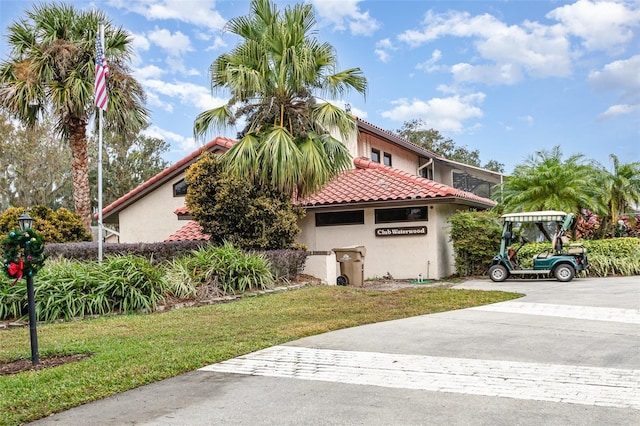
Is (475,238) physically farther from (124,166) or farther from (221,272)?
(124,166)

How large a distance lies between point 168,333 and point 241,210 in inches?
265

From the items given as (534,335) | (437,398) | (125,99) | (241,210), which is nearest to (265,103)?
(241,210)

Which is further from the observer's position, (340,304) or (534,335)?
(340,304)

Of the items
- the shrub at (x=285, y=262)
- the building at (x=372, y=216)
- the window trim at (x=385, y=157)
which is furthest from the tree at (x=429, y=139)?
the shrub at (x=285, y=262)

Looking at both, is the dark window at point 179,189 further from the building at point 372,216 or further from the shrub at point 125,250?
the shrub at point 125,250

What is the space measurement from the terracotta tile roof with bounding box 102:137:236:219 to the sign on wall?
677cm

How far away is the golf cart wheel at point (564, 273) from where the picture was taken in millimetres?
14320

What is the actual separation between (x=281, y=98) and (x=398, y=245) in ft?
19.8

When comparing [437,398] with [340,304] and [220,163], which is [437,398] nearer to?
[340,304]

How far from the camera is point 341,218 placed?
18188 millimetres

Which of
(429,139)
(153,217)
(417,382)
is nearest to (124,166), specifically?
(153,217)

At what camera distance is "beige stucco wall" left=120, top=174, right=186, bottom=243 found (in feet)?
71.4

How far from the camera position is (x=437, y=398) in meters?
4.82

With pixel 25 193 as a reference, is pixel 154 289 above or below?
below
